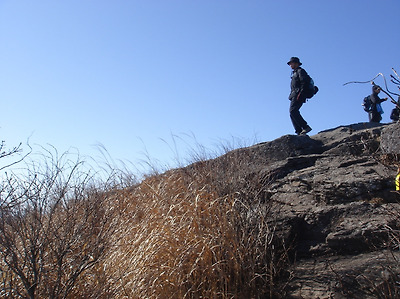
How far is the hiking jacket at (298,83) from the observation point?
841 cm

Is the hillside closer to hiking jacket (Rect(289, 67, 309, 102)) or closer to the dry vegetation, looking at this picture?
the dry vegetation

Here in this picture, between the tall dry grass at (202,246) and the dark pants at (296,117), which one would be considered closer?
the tall dry grass at (202,246)

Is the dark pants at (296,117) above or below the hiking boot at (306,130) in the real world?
above

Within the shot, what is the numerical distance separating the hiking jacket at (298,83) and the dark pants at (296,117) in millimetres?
109

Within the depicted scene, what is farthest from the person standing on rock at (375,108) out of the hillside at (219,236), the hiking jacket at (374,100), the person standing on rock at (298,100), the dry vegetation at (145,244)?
the dry vegetation at (145,244)

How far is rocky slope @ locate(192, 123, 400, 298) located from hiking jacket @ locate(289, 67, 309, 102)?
Result: 6.43 ft

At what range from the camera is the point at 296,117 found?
27.6 ft

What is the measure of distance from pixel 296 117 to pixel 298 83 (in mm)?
735

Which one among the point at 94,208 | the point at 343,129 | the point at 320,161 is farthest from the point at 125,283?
the point at 343,129

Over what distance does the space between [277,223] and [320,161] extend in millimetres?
1803

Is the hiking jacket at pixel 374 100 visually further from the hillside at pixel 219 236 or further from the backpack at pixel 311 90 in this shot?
the hillside at pixel 219 236

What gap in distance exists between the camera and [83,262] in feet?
11.0

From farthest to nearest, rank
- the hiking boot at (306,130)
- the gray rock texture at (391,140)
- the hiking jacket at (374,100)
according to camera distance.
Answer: the hiking jacket at (374,100)
the hiking boot at (306,130)
the gray rock texture at (391,140)

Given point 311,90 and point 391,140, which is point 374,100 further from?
point 391,140
